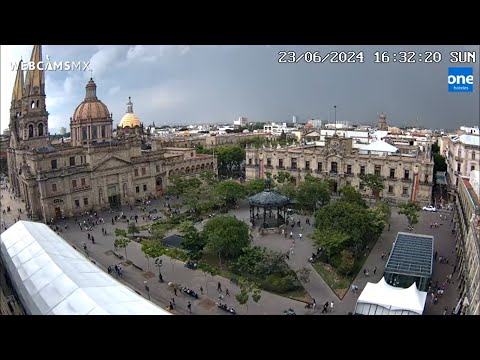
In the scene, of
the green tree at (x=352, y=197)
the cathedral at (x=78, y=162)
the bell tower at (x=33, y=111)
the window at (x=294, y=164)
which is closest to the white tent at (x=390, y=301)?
the green tree at (x=352, y=197)

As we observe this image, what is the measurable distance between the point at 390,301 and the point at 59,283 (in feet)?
48.0

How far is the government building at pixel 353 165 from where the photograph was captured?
140 ft

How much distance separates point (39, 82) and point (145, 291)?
31.7 metres

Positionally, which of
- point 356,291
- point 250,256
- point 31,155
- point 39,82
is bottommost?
Result: point 356,291

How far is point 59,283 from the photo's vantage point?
16844 millimetres

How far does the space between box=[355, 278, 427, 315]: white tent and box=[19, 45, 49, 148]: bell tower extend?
38.8m

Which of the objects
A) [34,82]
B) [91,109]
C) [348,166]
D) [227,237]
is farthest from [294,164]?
[34,82]

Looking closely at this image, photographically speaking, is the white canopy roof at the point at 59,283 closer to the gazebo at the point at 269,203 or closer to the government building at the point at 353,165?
the gazebo at the point at 269,203

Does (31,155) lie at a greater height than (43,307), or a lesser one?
greater

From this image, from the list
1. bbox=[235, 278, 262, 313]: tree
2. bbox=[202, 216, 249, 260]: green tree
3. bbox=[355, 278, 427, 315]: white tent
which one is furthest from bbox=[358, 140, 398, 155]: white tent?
bbox=[235, 278, 262, 313]: tree

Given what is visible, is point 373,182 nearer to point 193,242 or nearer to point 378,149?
point 378,149

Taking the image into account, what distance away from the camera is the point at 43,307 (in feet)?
51.6
